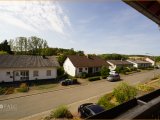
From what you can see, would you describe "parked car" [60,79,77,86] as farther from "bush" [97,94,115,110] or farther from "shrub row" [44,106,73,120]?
"shrub row" [44,106,73,120]

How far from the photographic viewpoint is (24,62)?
36.0 meters

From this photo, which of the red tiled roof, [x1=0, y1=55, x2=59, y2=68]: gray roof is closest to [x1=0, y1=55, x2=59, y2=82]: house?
[x1=0, y1=55, x2=59, y2=68]: gray roof

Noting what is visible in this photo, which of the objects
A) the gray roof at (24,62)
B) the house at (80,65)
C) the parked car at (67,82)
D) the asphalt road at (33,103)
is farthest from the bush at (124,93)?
the house at (80,65)

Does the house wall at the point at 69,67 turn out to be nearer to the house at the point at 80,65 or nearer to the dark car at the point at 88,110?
the house at the point at 80,65

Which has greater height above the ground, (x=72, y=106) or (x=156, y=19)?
(x=156, y=19)

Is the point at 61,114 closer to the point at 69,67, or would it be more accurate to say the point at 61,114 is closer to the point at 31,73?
the point at 31,73

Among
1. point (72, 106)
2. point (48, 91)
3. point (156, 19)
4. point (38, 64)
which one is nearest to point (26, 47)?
point (38, 64)

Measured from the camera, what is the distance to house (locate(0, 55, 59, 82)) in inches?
1294

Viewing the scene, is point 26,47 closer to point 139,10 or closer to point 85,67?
point 85,67

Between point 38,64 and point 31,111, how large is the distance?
1907 centimetres

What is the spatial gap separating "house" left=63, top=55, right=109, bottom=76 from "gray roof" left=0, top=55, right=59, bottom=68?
6.67m

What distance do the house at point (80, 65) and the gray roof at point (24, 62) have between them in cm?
667

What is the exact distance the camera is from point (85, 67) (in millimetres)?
47500

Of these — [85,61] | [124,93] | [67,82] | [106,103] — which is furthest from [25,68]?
[124,93]
